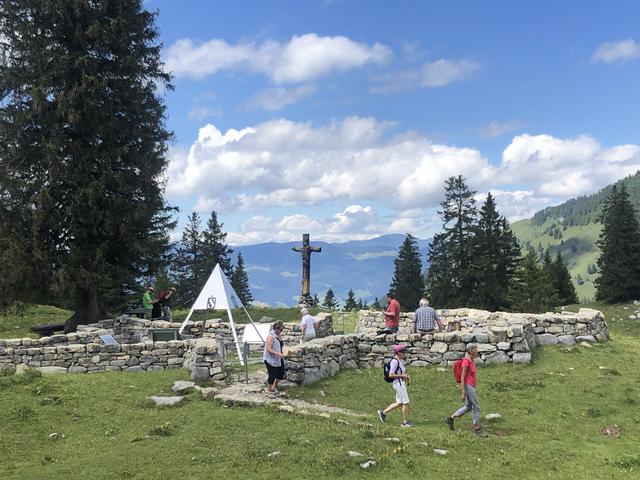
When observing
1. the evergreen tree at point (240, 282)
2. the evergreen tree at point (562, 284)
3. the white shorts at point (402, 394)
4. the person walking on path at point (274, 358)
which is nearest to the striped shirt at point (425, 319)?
the person walking on path at point (274, 358)

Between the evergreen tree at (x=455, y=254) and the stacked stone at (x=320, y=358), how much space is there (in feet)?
114

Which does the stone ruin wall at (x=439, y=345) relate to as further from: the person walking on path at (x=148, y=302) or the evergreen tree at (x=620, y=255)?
the evergreen tree at (x=620, y=255)

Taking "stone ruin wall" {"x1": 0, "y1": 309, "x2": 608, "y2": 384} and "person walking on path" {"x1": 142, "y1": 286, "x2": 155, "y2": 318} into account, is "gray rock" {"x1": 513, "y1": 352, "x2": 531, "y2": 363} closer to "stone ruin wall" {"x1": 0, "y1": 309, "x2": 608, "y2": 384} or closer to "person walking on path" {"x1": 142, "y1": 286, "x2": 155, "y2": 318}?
"stone ruin wall" {"x1": 0, "y1": 309, "x2": 608, "y2": 384}

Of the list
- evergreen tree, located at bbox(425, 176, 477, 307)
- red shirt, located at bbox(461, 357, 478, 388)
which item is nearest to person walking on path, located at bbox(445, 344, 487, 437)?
red shirt, located at bbox(461, 357, 478, 388)

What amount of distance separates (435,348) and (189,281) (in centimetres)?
4924

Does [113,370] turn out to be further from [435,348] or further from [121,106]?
[121,106]

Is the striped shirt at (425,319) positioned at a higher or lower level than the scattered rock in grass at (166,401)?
higher

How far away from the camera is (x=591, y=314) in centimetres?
1911

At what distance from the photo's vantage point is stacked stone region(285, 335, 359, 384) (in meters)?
14.3

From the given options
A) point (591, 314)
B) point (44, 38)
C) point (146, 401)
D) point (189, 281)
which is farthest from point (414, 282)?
point (146, 401)

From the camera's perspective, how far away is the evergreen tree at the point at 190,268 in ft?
194

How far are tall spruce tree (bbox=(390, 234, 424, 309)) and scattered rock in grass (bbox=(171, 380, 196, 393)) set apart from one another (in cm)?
5217

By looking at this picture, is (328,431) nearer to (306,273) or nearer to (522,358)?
(522,358)

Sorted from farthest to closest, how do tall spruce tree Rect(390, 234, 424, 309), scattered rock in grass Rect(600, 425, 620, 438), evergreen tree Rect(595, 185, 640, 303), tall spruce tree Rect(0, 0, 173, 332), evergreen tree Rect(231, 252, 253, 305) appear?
1. evergreen tree Rect(231, 252, 253, 305)
2. tall spruce tree Rect(390, 234, 424, 309)
3. evergreen tree Rect(595, 185, 640, 303)
4. tall spruce tree Rect(0, 0, 173, 332)
5. scattered rock in grass Rect(600, 425, 620, 438)
